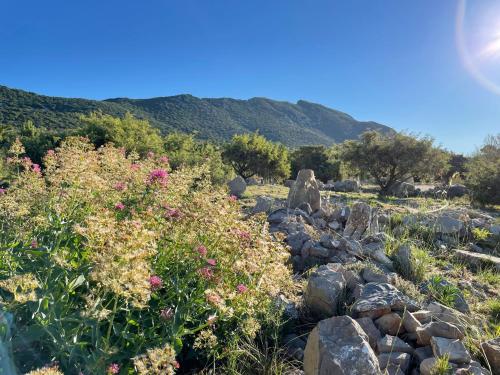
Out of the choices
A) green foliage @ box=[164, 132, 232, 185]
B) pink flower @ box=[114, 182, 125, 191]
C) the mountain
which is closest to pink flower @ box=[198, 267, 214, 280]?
pink flower @ box=[114, 182, 125, 191]

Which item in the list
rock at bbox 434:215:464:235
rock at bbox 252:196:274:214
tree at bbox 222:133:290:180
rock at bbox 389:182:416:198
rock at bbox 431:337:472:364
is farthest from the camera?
tree at bbox 222:133:290:180

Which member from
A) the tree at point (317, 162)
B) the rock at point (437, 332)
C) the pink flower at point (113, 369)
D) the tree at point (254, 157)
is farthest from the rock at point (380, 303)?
the tree at point (317, 162)

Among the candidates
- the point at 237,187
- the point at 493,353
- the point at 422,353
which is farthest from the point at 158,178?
the point at 237,187

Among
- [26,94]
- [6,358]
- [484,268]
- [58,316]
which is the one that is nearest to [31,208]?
[58,316]

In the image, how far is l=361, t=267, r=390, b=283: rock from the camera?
14.2 feet

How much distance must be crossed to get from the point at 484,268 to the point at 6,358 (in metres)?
7.06

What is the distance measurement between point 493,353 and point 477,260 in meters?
3.92

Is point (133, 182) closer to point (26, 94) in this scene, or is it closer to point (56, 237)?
point (56, 237)

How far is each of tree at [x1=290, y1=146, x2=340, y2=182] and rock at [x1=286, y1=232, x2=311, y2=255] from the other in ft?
99.5

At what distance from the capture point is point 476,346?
10.5ft

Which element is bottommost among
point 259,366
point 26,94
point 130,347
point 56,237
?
point 259,366

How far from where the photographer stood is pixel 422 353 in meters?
3.10

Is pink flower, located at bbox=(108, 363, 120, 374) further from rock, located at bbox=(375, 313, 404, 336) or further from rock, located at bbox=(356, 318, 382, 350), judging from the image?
rock, located at bbox=(375, 313, 404, 336)

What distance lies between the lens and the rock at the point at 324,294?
3.84 metres
